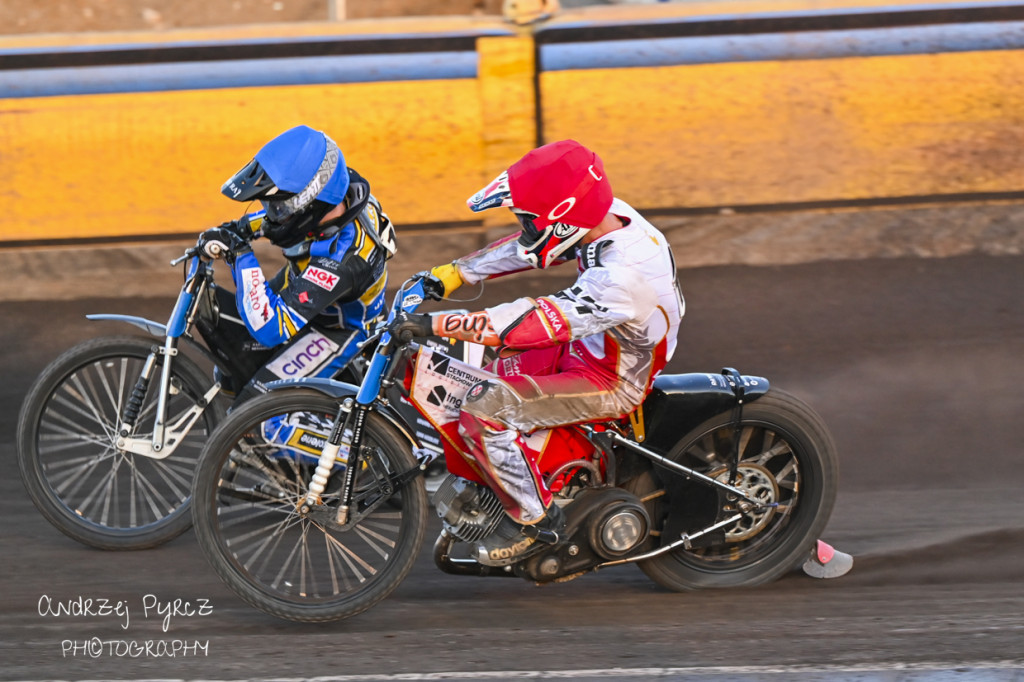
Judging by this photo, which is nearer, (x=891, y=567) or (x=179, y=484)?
(x=891, y=567)

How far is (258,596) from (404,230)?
156 inches

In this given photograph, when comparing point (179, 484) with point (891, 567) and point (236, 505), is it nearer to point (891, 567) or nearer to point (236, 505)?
point (236, 505)

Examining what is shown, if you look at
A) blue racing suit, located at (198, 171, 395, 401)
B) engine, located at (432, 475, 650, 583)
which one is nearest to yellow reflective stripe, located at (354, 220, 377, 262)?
blue racing suit, located at (198, 171, 395, 401)

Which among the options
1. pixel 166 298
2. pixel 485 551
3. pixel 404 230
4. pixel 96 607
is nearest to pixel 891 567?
pixel 485 551

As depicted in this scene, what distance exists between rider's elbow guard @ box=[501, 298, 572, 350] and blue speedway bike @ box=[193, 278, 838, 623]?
41cm

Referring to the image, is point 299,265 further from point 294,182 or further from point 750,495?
point 750,495

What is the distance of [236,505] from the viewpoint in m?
4.68

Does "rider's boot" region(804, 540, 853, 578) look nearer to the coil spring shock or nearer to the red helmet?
the red helmet

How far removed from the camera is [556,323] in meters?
4.34

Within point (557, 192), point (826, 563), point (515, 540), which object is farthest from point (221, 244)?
point (826, 563)

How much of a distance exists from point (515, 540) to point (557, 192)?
1.35 meters

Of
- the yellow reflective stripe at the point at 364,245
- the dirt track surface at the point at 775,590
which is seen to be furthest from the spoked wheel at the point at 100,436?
the yellow reflective stripe at the point at 364,245

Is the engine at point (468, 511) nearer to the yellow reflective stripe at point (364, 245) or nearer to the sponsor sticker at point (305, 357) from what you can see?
the sponsor sticker at point (305, 357)

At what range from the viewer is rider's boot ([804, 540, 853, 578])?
16.8 ft
